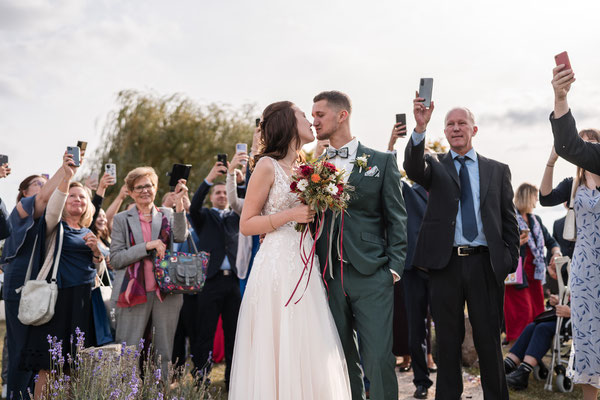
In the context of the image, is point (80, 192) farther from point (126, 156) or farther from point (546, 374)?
point (126, 156)

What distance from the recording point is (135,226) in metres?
5.94

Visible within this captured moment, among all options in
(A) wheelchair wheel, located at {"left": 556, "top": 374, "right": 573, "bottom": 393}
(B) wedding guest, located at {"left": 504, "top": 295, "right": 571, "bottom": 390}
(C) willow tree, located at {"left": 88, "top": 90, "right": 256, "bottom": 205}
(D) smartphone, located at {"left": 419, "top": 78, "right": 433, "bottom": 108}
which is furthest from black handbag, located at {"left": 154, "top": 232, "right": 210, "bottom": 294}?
(C) willow tree, located at {"left": 88, "top": 90, "right": 256, "bottom": 205}

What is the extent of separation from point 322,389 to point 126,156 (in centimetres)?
1809

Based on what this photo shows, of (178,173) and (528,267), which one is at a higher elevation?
(178,173)

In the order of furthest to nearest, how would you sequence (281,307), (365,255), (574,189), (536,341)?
(536,341)
(574,189)
(365,255)
(281,307)

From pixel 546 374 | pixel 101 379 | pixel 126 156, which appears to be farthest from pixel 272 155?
pixel 126 156

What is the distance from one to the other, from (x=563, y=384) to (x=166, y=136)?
693 inches

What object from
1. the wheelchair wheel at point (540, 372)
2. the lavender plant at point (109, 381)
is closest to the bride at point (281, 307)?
the lavender plant at point (109, 381)

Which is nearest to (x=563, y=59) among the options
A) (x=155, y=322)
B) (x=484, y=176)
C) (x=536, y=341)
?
(x=484, y=176)

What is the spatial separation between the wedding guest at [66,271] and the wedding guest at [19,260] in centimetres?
10

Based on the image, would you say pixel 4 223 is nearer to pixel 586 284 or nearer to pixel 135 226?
pixel 135 226

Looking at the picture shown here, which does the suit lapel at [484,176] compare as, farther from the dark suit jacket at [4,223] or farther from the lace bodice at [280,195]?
the dark suit jacket at [4,223]

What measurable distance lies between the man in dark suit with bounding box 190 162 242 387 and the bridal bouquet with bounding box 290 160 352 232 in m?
3.37

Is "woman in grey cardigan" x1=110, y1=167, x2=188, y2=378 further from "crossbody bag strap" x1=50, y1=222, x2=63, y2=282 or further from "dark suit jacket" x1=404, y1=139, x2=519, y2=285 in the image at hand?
"dark suit jacket" x1=404, y1=139, x2=519, y2=285
